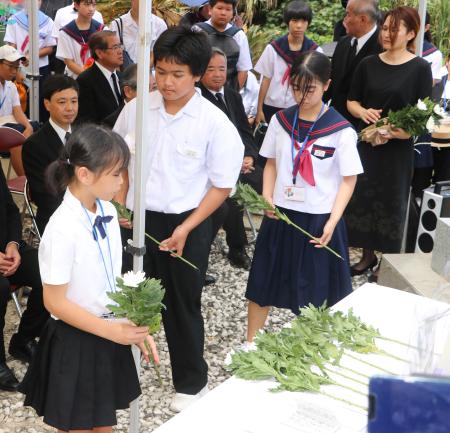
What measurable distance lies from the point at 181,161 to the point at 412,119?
76.4 inches

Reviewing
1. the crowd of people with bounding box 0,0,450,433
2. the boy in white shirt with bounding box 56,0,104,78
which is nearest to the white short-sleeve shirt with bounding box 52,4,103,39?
the boy in white shirt with bounding box 56,0,104,78

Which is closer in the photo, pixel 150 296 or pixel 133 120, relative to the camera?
pixel 150 296

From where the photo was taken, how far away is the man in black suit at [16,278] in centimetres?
373

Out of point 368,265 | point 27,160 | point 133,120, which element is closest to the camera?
point 133,120

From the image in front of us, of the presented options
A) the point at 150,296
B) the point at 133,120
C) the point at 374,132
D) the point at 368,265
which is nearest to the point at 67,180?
the point at 150,296

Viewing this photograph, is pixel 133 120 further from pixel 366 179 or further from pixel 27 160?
pixel 366 179

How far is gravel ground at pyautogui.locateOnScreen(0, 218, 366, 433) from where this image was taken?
3.55 metres

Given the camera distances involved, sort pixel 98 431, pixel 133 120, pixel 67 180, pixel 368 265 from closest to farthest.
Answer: pixel 67 180 < pixel 98 431 < pixel 133 120 < pixel 368 265

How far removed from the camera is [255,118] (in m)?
6.86

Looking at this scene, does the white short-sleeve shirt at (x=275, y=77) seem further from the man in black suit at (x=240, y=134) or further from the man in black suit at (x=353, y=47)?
the man in black suit at (x=240, y=134)

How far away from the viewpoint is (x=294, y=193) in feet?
12.3

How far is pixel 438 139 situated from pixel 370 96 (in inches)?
38.8

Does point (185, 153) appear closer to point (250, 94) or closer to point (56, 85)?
point (56, 85)

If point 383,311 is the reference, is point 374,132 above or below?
above
